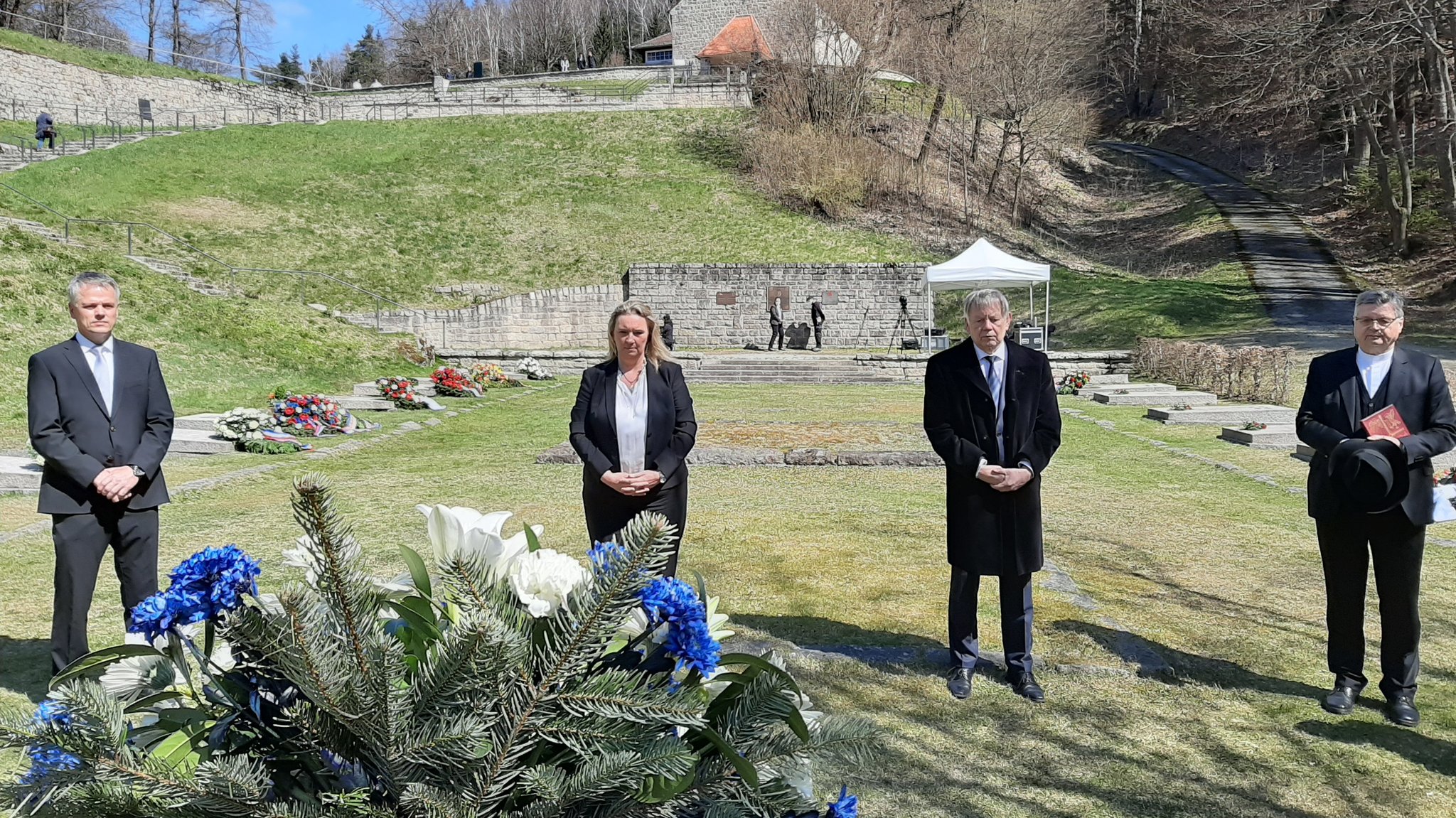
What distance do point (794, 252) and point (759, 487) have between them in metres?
26.1

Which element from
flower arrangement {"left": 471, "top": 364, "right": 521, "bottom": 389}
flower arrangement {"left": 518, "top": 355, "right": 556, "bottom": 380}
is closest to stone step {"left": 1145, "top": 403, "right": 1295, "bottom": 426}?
flower arrangement {"left": 471, "top": 364, "right": 521, "bottom": 389}

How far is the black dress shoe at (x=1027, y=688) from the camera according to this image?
4406 mm

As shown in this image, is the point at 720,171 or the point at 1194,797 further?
the point at 720,171

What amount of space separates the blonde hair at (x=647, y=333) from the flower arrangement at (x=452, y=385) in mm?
14822

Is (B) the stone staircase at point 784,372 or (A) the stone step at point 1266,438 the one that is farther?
(B) the stone staircase at point 784,372

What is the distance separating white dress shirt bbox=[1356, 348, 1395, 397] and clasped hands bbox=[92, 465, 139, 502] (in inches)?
204

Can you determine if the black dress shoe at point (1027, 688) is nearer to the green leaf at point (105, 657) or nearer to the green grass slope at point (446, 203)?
the green leaf at point (105, 657)

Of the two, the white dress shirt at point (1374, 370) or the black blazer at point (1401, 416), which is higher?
the white dress shirt at point (1374, 370)

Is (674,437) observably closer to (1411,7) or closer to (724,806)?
(724,806)

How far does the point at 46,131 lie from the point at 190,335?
893 inches

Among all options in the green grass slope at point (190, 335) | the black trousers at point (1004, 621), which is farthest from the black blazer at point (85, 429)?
the green grass slope at point (190, 335)

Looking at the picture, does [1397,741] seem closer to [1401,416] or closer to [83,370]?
[1401,416]

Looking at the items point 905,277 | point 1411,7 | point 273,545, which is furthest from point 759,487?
point 905,277

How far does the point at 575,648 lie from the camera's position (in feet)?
4.43
